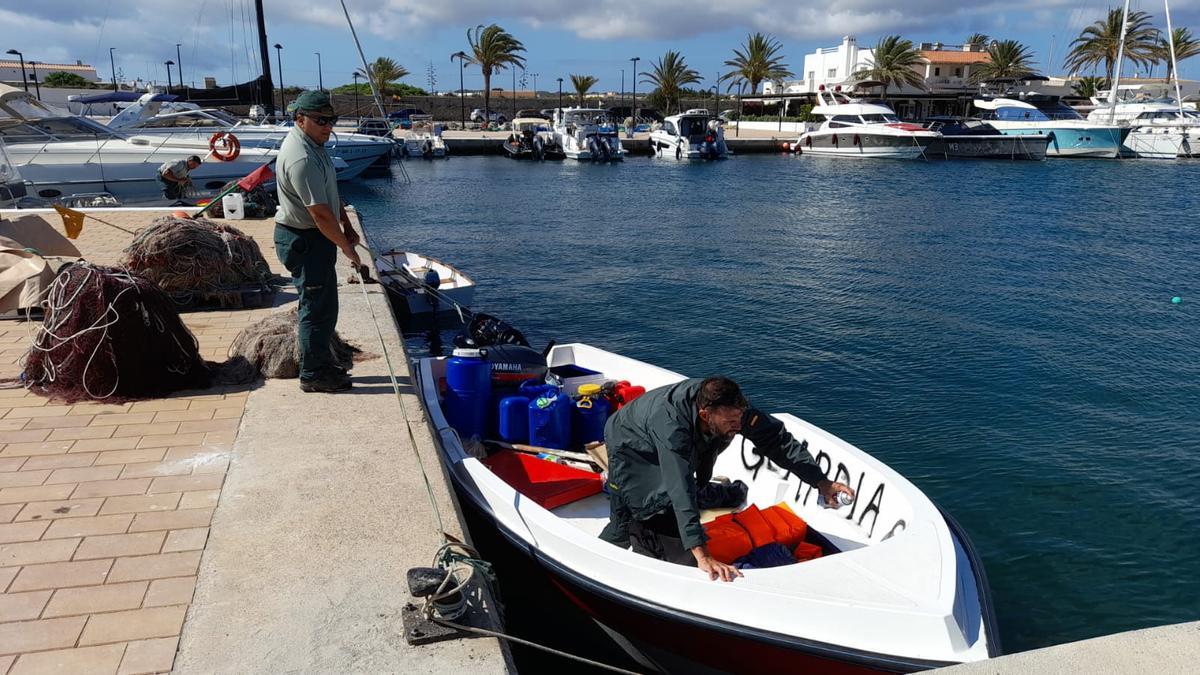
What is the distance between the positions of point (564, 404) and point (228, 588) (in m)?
3.12

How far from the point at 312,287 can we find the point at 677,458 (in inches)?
115

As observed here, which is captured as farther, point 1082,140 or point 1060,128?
point 1060,128

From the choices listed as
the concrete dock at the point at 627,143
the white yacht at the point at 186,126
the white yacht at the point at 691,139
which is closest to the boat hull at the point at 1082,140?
the concrete dock at the point at 627,143

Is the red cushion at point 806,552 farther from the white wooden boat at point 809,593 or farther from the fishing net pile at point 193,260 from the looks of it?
the fishing net pile at point 193,260

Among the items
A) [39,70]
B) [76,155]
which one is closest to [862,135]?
[76,155]

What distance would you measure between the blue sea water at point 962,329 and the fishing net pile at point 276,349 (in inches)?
222

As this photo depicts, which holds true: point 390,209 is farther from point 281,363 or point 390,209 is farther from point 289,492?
point 289,492

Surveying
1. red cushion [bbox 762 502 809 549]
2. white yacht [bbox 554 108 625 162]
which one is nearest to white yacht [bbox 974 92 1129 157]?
white yacht [bbox 554 108 625 162]

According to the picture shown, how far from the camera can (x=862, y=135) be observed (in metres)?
53.6

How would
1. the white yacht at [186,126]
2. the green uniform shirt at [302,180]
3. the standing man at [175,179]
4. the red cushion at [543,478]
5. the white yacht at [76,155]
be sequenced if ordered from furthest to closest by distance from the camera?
the white yacht at [186,126]
the white yacht at [76,155]
the standing man at [175,179]
the red cushion at [543,478]
the green uniform shirt at [302,180]

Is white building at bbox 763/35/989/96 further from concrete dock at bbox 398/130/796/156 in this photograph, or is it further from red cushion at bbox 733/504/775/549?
red cushion at bbox 733/504/775/549

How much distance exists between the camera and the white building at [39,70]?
266 ft

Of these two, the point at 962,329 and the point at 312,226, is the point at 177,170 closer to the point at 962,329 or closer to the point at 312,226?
the point at 312,226

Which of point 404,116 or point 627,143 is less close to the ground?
point 404,116
